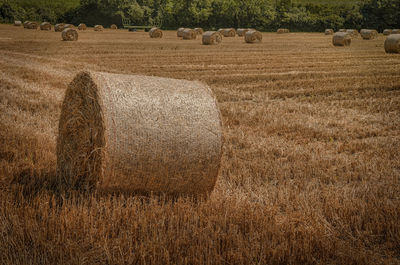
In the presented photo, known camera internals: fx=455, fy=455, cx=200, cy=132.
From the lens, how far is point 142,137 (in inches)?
186

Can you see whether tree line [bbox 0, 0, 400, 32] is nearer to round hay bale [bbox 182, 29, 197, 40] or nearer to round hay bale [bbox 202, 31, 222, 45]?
round hay bale [bbox 182, 29, 197, 40]

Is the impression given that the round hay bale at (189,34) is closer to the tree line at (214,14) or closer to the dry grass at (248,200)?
the tree line at (214,14)

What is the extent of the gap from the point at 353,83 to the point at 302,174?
9.20 m

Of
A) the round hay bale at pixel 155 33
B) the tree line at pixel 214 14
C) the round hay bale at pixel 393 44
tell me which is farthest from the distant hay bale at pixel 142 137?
the tree line at pixel 214 14

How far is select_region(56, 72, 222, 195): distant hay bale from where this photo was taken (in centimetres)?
468

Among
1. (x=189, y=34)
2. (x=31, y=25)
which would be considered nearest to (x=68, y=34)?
(x=189, y=34)

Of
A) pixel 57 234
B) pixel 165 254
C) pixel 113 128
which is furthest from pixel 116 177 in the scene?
pixel 165 254

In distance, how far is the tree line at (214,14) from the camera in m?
61.8

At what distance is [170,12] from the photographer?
63.1 m

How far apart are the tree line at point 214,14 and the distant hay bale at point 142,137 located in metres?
58.1

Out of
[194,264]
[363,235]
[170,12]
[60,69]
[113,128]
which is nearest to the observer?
[194,264]

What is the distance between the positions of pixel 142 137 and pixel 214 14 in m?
61.0

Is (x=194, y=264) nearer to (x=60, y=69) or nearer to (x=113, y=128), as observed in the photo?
(x=113, y=128)

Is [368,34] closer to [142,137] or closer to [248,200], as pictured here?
[248,200]
